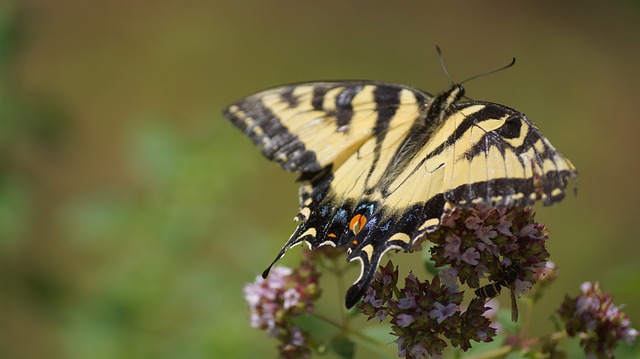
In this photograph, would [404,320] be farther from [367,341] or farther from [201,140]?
[201,140]

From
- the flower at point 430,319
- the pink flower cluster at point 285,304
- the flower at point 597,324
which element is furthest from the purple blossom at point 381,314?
the flower at point 597,324

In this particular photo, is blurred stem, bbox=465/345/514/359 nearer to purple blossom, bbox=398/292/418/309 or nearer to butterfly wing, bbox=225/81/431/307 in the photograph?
purple blossom, bbox=398/292/418/309

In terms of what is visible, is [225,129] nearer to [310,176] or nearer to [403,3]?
[310,176]

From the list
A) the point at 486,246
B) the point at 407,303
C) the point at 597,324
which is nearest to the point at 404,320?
the point at 407,303

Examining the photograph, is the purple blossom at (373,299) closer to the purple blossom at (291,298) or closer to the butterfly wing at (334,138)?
the butterfly wing at (334,138)

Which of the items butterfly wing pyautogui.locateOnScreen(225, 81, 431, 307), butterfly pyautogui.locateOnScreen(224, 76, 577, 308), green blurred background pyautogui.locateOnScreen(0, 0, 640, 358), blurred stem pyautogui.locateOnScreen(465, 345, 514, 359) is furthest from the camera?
green blurred background pyautogui.locateOnScreen(0, 0, 640, 358)

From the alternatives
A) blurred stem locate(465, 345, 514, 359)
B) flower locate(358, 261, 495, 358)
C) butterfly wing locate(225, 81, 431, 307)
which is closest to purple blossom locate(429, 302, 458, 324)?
flower locate(358, 261, 495, 358)
